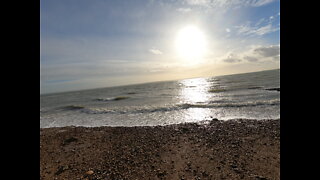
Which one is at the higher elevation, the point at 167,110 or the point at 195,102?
the point at 195,102

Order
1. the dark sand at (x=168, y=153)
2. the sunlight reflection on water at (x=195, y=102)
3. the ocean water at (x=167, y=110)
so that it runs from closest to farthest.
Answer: the dark sand at (x=168, y=153), the ocean water at (x=167, y=110), the sunlight reflection on water at (x=195, y=102)

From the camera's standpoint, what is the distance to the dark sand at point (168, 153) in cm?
533

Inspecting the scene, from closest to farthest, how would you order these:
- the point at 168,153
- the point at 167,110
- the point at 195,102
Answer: the point at 168,153
the point at 167,110
the point at 195,102

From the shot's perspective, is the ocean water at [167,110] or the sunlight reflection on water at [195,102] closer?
the ocean water at [167,110]

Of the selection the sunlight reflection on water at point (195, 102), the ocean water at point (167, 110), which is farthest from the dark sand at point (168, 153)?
the sunlight reflection on water at point (195, 102)

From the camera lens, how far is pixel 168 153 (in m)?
6.70

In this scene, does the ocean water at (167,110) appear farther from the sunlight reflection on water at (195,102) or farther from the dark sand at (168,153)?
the dark sand at (168,153)

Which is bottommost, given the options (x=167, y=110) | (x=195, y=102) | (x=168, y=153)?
(x=168, y=153)

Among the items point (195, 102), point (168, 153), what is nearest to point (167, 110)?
point (195, 102)

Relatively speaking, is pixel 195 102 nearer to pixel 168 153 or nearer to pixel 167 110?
pixel 167 110

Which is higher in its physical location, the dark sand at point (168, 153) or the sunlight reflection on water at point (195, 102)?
the sunlight reflection on water at point (195, 102)

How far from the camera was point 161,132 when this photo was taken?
941 centimetres
